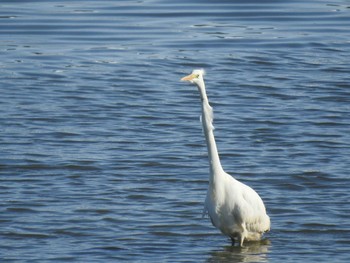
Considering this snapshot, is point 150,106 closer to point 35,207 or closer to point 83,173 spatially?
point 83,173

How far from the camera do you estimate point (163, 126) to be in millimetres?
13844

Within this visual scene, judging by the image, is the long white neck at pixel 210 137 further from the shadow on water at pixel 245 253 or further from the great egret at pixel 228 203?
the shadow on water at pixel 245 253

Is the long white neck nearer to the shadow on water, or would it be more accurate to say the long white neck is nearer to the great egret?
the great egret

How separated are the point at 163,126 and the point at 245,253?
14.8ft

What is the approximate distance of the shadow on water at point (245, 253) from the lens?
9.34 m

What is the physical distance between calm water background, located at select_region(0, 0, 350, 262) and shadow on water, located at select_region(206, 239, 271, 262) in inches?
0.7

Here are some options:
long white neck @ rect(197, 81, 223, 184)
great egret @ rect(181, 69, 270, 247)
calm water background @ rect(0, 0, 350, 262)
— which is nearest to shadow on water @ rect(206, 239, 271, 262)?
calm water background @ rect(0, 0, 350, 262)

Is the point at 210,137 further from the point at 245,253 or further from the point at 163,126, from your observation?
the point at 163,126

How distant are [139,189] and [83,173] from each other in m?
0.82

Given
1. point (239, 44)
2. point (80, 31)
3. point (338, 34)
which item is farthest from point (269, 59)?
point (80, 31)

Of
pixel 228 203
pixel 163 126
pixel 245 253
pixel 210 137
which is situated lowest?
pixel 245 253

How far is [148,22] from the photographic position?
20.5 m

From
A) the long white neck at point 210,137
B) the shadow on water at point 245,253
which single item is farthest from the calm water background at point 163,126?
the long white neck at point 210,137

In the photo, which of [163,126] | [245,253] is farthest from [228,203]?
[163,126]
